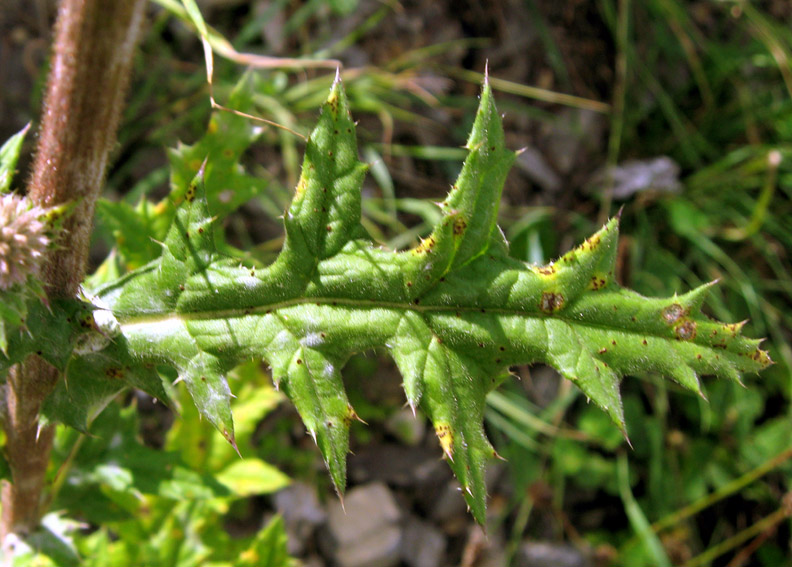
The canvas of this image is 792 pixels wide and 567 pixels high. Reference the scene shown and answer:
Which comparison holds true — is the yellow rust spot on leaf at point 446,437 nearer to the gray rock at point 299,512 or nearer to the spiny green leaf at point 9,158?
the spiny green leaf at point 9,158

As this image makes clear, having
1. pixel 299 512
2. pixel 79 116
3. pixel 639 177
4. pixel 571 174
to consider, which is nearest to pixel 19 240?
pixel 79 116

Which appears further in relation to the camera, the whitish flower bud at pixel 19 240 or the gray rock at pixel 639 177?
the gray rock at pixel 639 177

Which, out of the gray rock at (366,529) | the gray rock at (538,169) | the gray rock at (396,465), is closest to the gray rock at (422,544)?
the gray rock at (366,529)

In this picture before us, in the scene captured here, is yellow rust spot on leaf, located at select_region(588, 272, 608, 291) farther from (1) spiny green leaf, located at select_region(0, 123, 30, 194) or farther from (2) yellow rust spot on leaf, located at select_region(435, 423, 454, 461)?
(1) spiny green leaf, located at select_region(0, 123, 30, 194)

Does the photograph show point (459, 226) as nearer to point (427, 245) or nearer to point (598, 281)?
point (427, 245)

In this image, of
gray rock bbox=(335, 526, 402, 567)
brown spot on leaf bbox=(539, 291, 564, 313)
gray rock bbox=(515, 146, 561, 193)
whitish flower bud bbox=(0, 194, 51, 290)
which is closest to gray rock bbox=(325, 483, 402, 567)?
gray rock bbox=(335, 526, 402, 567)

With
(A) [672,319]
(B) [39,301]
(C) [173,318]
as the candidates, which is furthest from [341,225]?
(A) [672,319]
